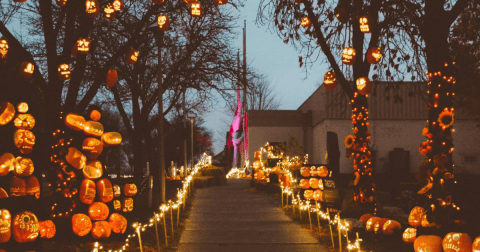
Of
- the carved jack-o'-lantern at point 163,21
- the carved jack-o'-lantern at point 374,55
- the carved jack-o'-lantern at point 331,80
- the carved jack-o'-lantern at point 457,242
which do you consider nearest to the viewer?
the carved jack-o'-lantern at point 457,242

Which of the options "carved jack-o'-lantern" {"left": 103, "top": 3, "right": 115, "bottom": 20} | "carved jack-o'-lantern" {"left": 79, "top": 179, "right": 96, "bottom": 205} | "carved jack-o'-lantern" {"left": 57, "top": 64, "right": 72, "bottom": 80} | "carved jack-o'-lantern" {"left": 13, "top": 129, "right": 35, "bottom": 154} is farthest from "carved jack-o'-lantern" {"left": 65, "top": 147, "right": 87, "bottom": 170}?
"carved jack-o'-lantern" {"left": 103, "top": 3, "right": 115, "bottom": 20}

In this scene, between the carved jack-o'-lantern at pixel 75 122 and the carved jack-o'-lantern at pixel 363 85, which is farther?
the carved jack-o'-lantern at pixel 363 85

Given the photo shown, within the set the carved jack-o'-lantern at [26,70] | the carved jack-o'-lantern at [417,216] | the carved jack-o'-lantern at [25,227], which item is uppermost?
the carved jack-o'-lantern at [26,70]

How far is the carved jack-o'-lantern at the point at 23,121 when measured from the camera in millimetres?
8680

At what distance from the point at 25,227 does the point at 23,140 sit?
4132mm

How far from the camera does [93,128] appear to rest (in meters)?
9.77

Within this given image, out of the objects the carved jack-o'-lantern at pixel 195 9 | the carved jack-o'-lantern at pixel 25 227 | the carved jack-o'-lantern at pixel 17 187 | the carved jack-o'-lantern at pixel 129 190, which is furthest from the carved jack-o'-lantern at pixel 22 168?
the carved jack-o'-lantern at pixel 129 190

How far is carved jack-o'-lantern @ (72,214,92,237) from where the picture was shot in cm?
963

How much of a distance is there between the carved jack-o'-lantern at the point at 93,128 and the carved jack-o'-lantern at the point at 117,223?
1.58 metres

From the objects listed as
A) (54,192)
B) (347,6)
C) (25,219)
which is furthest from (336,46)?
(25,219)

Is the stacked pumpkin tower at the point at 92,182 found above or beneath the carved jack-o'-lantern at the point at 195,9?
beneath

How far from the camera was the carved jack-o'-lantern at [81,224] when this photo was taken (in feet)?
31.6

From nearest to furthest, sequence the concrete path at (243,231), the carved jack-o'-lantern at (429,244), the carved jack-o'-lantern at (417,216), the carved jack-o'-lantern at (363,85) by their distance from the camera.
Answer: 1. the carved jack-o'-lantern at (429,244)
2. the carved jack-o'-lantern at (417,216)
3. the concrete path at (243,231)
4. the carved jack-o'-lantern at (363,85)

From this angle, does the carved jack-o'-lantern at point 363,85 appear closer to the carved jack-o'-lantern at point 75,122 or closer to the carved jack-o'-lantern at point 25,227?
the carved jack-o'-lantern at point 75,122
